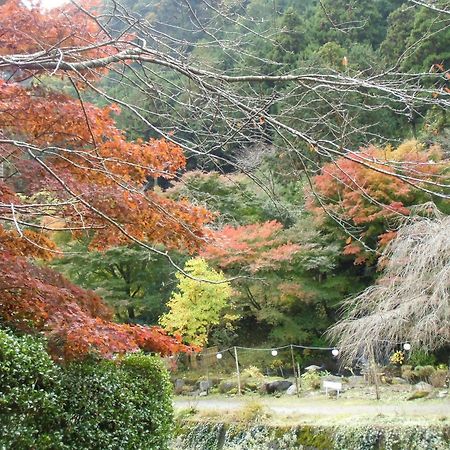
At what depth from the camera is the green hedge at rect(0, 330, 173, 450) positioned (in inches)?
112

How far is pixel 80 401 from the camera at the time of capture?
11.3 ft

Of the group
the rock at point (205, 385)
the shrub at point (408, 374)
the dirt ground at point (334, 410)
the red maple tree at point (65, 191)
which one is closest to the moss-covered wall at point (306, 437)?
the dirt ground at point (334, 410)

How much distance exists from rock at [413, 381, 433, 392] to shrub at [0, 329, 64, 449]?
235 inches

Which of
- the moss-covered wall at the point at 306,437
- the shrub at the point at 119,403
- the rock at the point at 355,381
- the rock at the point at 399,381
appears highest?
the shrub at the point at 119,403

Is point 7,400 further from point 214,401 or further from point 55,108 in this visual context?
point 214,401

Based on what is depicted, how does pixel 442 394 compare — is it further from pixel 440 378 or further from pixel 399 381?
pixel 399 381

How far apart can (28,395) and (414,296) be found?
5.94 meters

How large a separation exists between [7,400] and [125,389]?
50.1 inches

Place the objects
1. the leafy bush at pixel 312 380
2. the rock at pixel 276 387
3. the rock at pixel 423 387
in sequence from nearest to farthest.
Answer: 1. the rock at pixel 423 387
2. the leafy bush at pixel 312 380
3. the rock at pixel 276 387

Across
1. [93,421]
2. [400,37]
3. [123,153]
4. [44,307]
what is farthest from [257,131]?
[400,37]

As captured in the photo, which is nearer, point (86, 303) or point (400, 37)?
point (86, 303)

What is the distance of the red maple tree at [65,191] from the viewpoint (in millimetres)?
3184

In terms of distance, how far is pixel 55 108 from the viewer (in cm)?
351

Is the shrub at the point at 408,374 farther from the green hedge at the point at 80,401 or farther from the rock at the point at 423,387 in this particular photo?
the green hedge at the point at 80,401
